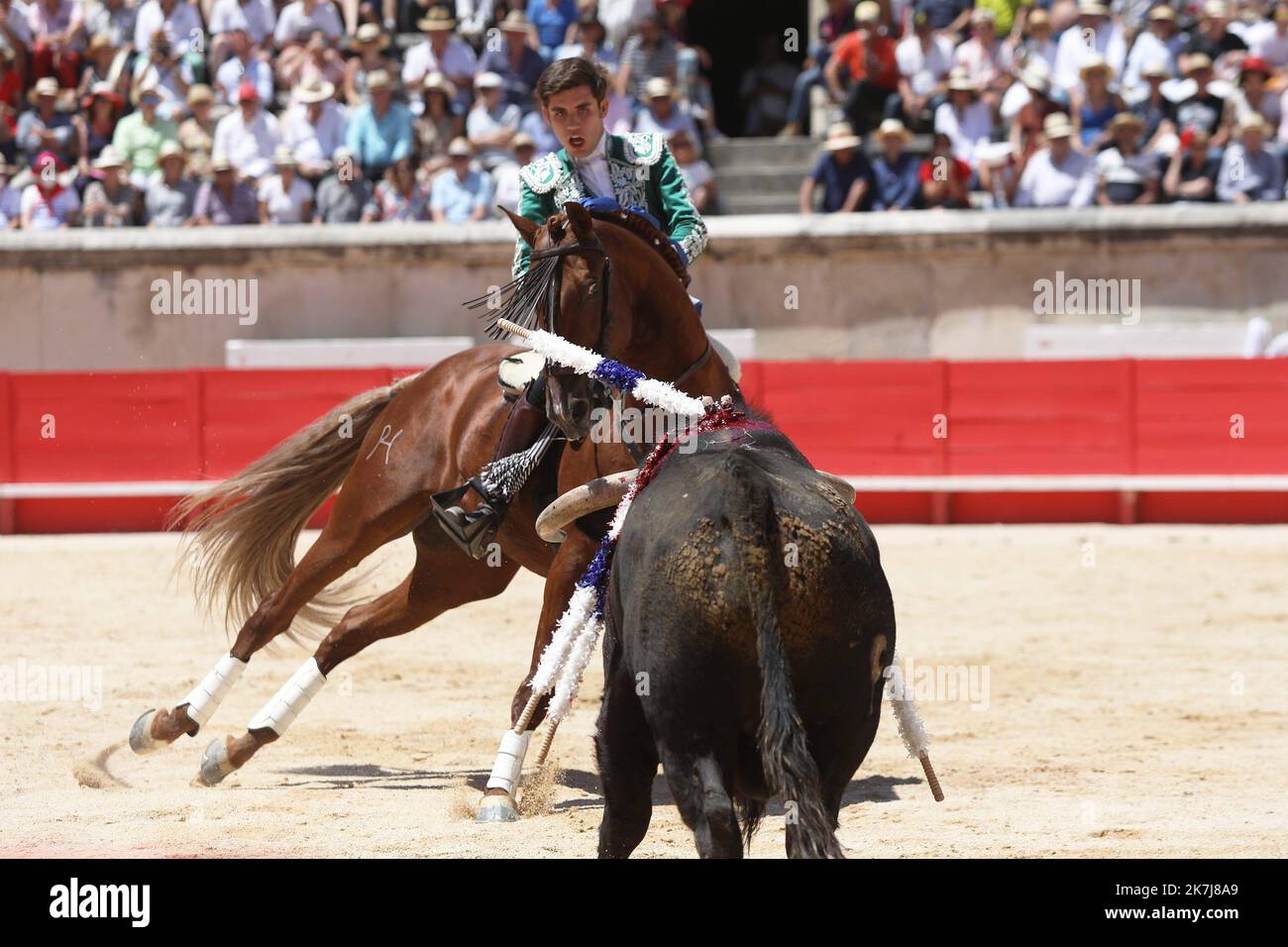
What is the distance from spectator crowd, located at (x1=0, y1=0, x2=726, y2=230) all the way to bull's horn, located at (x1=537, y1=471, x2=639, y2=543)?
25.8 ft

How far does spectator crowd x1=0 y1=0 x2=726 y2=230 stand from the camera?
12.0 metres

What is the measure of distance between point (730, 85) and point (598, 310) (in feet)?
40.7

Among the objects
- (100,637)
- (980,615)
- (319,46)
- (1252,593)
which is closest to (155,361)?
(319,46)

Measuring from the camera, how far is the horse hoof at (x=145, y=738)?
18.2 feet

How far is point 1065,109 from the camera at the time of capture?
459 inches

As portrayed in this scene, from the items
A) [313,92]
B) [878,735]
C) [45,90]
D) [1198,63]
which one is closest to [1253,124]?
[1198,63]

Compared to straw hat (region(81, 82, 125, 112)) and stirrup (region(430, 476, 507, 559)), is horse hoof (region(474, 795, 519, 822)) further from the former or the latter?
straw hat (region(81, 82, 125, 112))

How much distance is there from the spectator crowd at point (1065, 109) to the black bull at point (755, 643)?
860cm

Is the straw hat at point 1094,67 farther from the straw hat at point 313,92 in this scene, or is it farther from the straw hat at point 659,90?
the straw hat at point 313,92

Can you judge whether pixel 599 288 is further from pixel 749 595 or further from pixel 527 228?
pixel 749 595

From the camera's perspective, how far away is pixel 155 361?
12562mm

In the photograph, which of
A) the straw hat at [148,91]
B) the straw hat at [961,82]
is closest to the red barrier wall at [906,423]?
the straw hat at [961,82]

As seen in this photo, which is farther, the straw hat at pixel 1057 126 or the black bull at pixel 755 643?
the straw hat at pixel 1057 126

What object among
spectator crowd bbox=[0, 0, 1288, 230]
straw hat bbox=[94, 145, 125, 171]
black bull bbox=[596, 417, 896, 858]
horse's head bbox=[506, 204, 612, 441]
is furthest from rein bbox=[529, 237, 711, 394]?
straw hat bbox=[94, 145, 125, 171]
